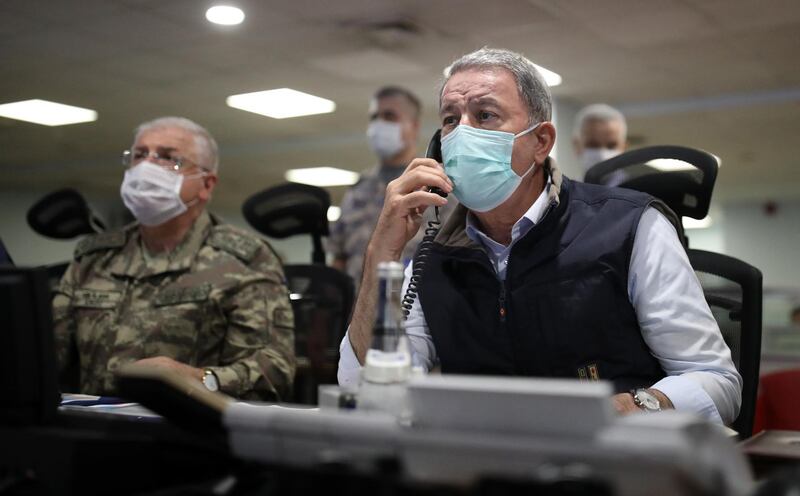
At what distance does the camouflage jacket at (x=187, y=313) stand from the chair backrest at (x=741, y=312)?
113 cm

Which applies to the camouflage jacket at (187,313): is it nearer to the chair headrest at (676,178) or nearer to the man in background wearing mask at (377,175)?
the chair headrest at (676,178)

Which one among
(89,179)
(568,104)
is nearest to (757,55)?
(568,104)

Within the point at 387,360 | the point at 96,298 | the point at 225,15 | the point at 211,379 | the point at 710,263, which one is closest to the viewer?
the point at 387,360

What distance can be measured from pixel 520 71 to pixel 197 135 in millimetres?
1327

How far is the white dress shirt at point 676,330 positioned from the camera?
1497 millimetres

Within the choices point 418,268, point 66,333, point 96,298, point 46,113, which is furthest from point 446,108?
point 46,113

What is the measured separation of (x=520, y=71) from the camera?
5.74ft

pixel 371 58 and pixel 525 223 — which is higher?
pixel 371 58

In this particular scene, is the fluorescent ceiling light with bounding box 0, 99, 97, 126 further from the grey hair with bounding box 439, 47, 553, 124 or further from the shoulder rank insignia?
the grey hair with bounding box 439, 47, 553, 124

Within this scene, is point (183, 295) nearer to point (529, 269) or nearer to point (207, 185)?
point (207, 185)

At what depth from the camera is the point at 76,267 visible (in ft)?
8.50

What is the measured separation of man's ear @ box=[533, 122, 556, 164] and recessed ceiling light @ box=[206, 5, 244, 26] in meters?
3.69

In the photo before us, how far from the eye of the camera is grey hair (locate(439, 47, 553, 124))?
1.74 m

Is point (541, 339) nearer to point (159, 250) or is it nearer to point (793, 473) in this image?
point (793, 473)
